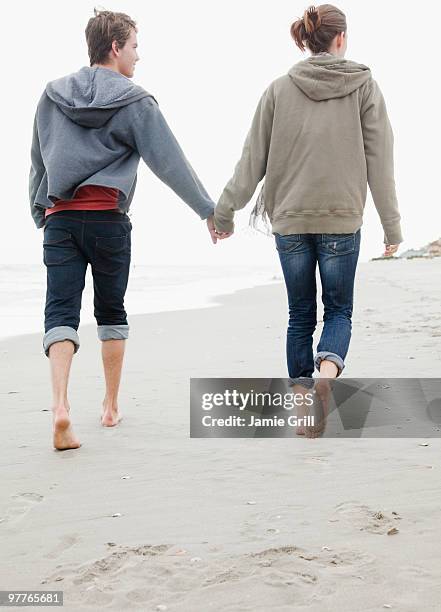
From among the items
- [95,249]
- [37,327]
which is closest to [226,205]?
[95,249]

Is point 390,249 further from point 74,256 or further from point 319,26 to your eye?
point 74,256

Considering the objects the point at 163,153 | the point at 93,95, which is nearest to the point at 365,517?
the point at 163,153

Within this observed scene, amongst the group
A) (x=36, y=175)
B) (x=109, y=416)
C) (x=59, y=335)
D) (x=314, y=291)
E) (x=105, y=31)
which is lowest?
(x=109, y=416)

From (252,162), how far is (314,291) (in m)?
0.64

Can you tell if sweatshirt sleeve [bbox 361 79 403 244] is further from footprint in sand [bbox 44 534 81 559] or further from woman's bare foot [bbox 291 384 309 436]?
footprint in sand [bbox 44 534 81 559]

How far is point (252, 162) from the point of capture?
342 cm

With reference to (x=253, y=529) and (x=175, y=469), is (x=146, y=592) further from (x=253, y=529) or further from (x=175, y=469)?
(x=175, y=469)

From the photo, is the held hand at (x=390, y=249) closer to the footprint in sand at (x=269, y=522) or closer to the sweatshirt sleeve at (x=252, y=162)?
the sweatshirt sleeve at (x=252, y=162)

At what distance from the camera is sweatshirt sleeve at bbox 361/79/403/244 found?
3.33 m

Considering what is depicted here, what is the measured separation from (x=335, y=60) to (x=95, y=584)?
2.41 meters

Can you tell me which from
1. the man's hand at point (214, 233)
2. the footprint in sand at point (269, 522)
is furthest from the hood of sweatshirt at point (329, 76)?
the footprint in sand at point (269, 522)

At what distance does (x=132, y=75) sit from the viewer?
11.6 ft

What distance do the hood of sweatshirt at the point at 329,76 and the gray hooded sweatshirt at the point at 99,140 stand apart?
0.62m

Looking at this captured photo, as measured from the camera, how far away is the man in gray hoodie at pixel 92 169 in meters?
3.28
